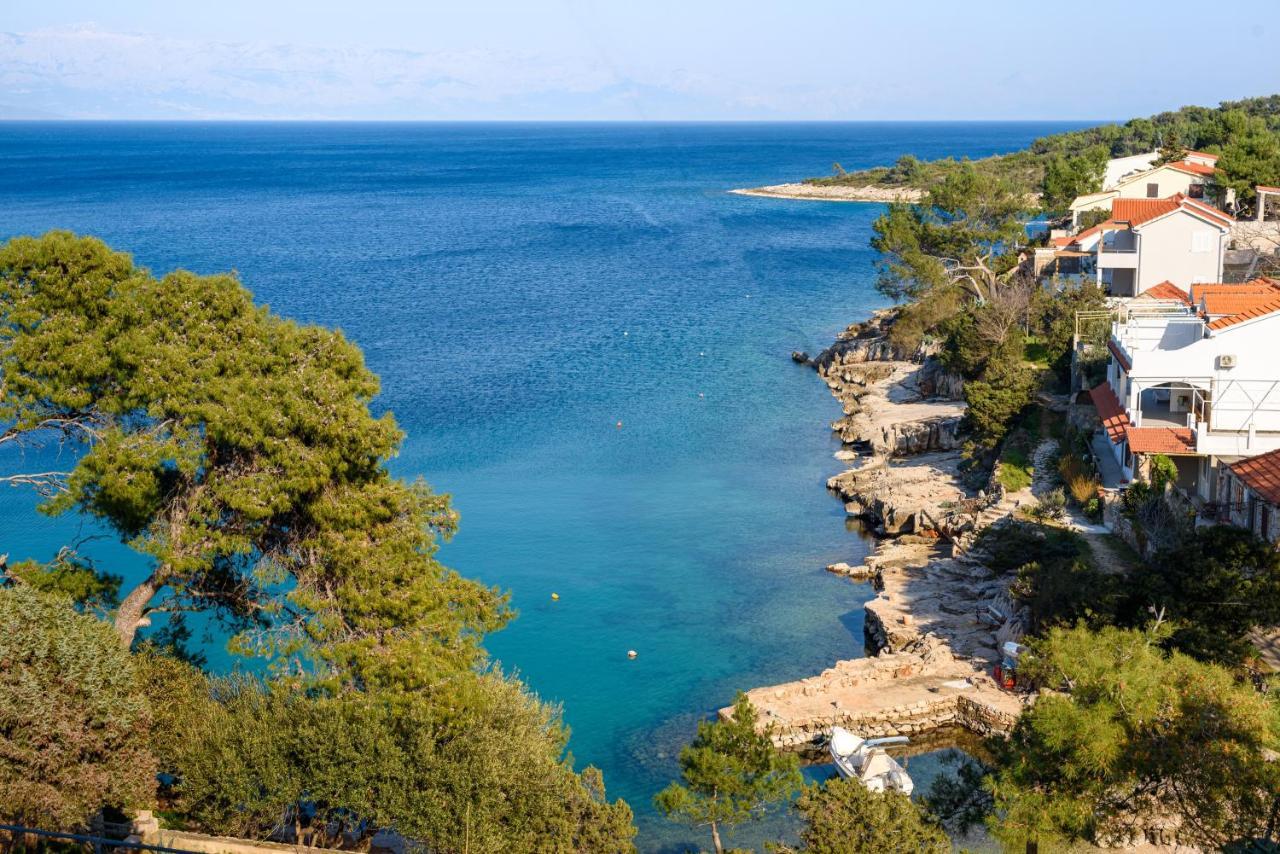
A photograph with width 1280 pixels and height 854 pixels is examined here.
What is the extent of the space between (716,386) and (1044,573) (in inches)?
1293

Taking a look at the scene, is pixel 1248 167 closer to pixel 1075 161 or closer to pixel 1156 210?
pixel 1156 210

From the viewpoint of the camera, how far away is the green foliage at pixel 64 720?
15.7 meters

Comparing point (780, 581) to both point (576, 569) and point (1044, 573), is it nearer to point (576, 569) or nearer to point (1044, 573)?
point (576, 569)

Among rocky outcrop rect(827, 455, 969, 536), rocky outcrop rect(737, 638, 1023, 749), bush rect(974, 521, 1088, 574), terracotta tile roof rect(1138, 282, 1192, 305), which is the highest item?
terracotta tile roof rect(1138, 282, 1192, 305)

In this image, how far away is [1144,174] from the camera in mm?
67000

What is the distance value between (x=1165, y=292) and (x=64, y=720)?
39.0m

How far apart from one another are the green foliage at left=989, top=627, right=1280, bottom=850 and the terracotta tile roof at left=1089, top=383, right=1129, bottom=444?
14721mm

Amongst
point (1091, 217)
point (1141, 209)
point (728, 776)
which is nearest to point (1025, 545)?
point (728, 776)

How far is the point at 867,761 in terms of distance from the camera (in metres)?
24.4

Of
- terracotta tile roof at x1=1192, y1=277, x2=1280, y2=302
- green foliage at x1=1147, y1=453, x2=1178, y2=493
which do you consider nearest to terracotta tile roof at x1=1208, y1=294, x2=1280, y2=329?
terracotta tile roof at x1=1192, y1=277, x2=1280, y2=302

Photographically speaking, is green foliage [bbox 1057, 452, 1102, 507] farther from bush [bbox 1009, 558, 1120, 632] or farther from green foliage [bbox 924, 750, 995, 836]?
green foliage [bbox 924, 750, 995, 836]

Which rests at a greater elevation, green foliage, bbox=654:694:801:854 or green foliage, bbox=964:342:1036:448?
green foliage, bbox=964:342:1036:448

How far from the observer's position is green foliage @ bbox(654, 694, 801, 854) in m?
19.4

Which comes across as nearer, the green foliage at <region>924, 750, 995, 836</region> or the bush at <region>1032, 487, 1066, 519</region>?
the green foliage at <region>924, 750, 995, 836</region>
